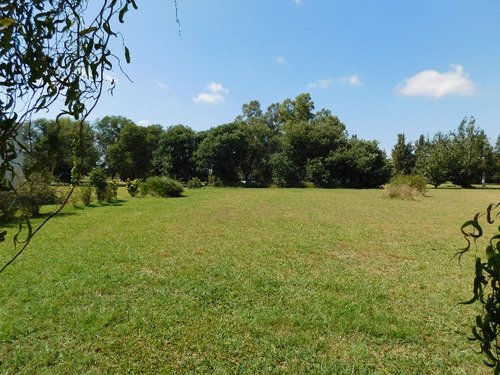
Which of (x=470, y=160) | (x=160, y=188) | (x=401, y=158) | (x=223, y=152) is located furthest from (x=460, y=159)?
(x=160, y=188)

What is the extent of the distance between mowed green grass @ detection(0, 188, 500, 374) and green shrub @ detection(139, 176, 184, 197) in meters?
10.6

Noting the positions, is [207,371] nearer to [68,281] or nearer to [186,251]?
[68,281]

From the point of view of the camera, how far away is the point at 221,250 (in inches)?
238

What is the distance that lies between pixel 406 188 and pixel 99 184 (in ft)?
54.8

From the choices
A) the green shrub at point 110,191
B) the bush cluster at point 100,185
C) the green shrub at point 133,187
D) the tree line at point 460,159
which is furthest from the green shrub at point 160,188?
the tree line at point 460,159

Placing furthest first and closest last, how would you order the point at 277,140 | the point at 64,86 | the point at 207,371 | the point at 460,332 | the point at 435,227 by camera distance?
the point at 277,140 < the point at 435,227 < the point at 460,332 < the point at 207,371 < the point at 64,86

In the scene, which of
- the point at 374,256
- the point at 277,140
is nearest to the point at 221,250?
the point at 374,256

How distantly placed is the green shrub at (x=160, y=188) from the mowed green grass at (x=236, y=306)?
1064 centimetres

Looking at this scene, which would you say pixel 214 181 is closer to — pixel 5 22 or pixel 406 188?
pixel 406 188

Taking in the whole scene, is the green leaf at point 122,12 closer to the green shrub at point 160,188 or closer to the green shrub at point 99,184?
the green shrub at point 99,184

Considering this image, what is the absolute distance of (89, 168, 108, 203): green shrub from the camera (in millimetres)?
14234

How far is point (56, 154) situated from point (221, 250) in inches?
209

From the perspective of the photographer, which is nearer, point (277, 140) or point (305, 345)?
point (305, 345)

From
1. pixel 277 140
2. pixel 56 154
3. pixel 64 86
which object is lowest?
pixel 56 154
